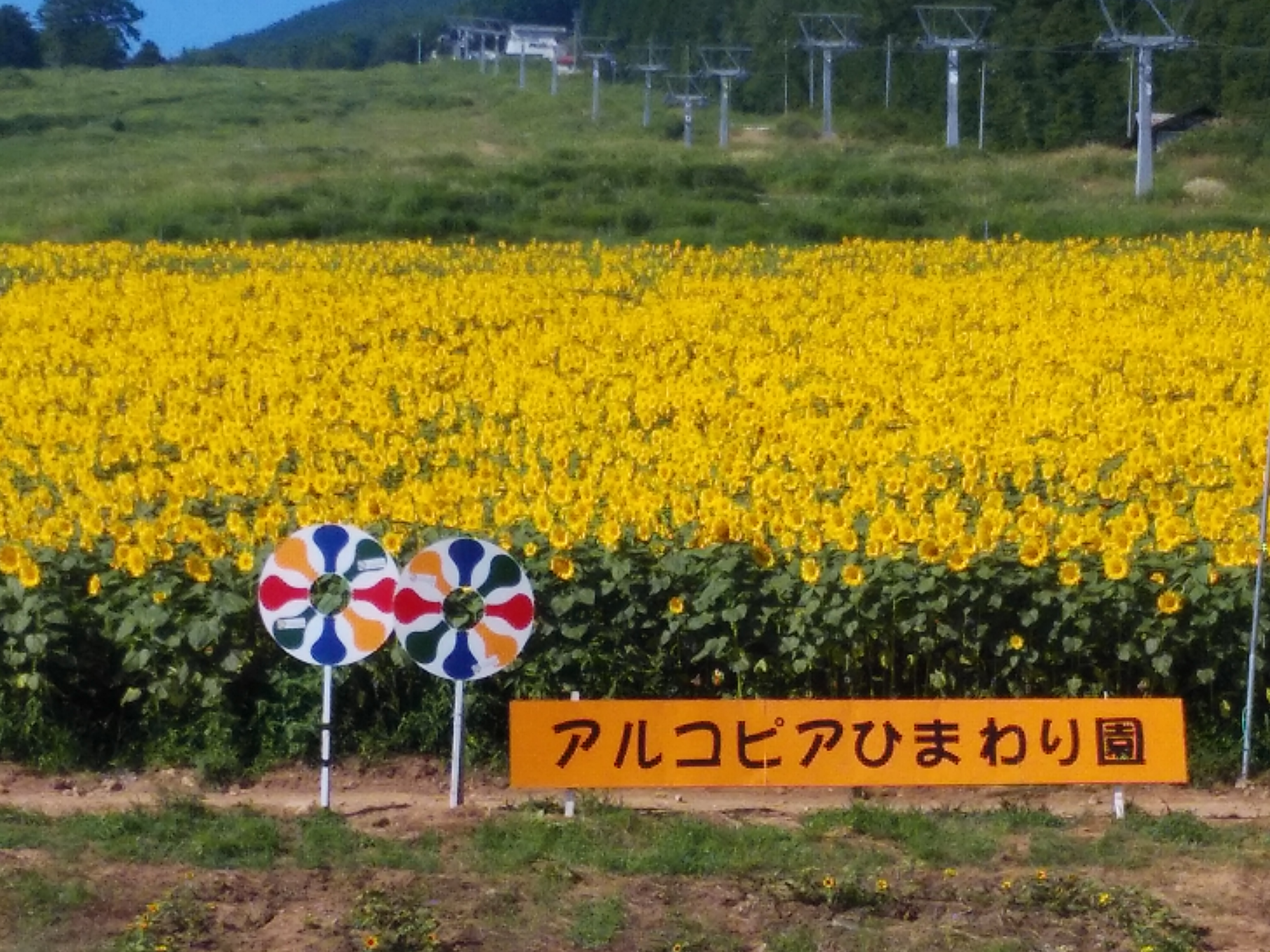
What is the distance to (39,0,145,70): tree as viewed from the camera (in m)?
115

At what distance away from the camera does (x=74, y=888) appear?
18.6 ft

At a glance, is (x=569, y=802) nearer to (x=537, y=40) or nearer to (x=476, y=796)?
(x=476, y=796)

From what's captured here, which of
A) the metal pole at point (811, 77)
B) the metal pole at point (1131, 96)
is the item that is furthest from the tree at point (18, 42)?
the metal pole at point (1131, 96)

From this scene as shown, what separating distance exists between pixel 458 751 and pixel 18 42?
112885 millimetres

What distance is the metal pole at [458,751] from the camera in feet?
22.1

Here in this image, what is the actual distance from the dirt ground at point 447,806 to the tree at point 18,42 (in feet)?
347

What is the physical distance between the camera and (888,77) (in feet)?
197

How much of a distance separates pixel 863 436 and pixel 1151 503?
2323 mm

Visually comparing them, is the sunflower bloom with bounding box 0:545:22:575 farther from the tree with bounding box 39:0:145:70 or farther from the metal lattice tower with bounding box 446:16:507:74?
the tree with bounding box 39:0:145:70

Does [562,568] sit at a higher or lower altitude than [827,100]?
lower

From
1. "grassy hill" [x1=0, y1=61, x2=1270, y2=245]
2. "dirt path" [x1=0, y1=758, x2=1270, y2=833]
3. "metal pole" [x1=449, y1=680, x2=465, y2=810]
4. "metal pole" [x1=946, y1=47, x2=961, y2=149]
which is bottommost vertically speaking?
"dirt path" [x1=0, y1=758, x2=1270, y2=833]

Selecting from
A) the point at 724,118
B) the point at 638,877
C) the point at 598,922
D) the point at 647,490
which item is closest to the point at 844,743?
the point at 638,877

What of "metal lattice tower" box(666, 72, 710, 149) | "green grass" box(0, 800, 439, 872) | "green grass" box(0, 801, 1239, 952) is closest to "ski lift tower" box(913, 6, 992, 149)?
"metal lattice tower" box(666, 72, 710, 149)

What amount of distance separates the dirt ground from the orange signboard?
0.17m
